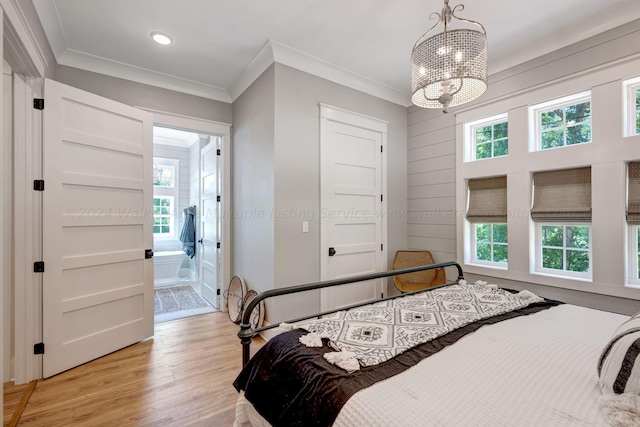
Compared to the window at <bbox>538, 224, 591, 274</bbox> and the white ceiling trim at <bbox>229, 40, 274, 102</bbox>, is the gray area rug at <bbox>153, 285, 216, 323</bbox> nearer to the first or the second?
the white ceiling trim at <bbox>229, 40, 274, 102</bbox>

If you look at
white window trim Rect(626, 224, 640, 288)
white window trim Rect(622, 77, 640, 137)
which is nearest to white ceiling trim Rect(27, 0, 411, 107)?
white window trim Rect(622, 77, 640, 137)

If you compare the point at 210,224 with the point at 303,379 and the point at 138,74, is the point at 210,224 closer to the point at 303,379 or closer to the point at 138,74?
the point at 138,74

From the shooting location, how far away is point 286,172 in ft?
9.09

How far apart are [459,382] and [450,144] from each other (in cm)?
289

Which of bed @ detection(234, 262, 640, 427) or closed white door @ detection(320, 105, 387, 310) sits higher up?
closed white door @ detection(320, 105, 387, 310)

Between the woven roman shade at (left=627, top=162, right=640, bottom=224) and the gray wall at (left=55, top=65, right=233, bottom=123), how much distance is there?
153 inches

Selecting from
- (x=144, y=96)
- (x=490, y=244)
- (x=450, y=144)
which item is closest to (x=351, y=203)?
(x=450, y=144)

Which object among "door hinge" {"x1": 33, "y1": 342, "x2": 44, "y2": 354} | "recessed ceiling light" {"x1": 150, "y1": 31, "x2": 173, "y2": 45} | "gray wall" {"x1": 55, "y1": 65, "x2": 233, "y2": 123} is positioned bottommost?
"door hinge" {"x1": 33, "y1": 342, "x2": 44, "y2": 354}

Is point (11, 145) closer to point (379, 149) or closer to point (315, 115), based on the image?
point (315, 115)

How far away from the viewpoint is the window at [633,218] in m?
2.16

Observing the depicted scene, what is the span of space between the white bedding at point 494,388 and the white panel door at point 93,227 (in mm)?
1958

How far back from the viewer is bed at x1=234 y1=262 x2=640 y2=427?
0.85 meters

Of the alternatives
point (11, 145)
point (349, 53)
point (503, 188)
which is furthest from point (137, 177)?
point (503, 188)

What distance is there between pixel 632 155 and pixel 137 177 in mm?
4146
